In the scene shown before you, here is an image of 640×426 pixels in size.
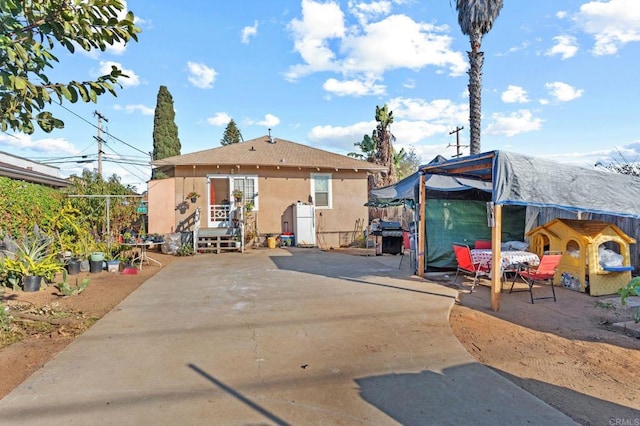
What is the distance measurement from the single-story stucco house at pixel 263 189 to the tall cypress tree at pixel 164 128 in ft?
36.2

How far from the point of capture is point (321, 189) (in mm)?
14203

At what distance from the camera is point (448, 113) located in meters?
21.0

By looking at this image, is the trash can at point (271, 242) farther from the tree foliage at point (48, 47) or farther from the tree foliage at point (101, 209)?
the tree foliage at point (48, 47)

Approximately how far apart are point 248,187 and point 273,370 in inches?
430

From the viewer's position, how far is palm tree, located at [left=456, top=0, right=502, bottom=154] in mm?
11852

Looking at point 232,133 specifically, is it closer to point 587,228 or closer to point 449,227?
point 449,227

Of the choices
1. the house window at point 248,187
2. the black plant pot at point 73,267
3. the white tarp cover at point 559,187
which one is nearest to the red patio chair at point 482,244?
the white tarp cover at point 559,187

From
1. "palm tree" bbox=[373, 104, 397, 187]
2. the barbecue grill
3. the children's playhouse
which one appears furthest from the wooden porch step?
"palm tree" bbox=[373, 104, 397, 187]

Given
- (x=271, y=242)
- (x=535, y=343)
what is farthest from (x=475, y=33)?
(x=535, y=343)

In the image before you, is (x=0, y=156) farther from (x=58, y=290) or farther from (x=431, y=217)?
(x=431, y=217)

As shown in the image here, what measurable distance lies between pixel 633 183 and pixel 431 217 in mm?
3649

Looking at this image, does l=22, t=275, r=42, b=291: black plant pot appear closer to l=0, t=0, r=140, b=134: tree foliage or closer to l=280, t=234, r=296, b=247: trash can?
l=0, t=0, r=140, b=134: tree foliage

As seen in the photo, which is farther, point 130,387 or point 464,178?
point 464,178

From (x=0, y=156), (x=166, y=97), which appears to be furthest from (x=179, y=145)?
(x=0, y=156)
